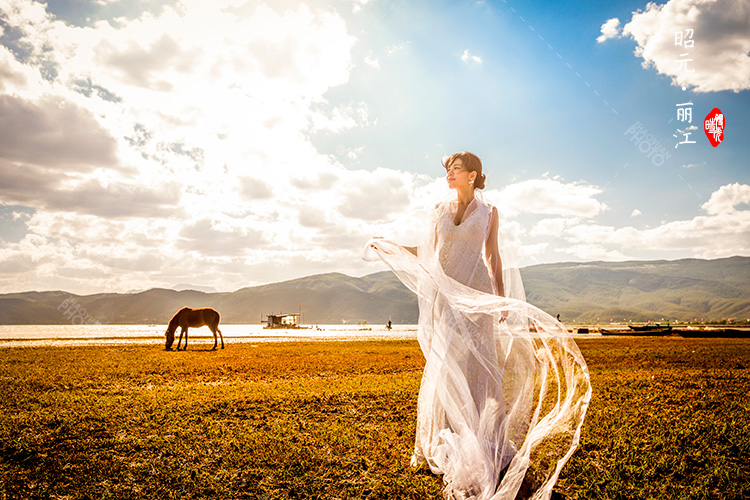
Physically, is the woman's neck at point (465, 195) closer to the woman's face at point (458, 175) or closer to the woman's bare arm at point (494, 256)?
the woman's face at point (458, 175)

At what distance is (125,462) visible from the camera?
5.34 meters

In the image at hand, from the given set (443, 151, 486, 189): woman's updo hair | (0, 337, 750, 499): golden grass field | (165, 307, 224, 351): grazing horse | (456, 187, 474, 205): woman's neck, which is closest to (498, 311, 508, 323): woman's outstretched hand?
(456, 187, 474, 205): woman's neck

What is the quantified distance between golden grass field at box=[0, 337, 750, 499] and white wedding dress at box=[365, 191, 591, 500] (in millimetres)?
468

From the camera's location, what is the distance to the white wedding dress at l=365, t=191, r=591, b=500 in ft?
15.3

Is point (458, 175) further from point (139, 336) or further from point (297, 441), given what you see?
point (139, 336)

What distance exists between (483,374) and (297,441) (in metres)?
2.95

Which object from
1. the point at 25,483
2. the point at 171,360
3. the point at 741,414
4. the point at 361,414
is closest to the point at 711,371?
the point at 741,414

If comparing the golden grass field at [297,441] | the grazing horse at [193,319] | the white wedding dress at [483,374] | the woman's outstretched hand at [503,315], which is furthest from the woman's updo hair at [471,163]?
the grazing horse at [193,319]

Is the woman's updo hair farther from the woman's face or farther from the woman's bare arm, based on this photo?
the woman's bare arm

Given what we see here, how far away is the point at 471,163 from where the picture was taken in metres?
5.50

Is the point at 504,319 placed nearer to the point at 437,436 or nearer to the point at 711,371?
the point at 437,436

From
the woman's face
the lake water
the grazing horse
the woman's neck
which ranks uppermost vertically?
the woman's face

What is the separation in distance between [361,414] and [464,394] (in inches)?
133

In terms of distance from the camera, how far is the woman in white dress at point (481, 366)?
4609mm
